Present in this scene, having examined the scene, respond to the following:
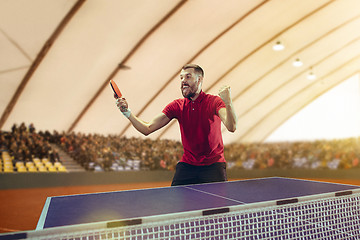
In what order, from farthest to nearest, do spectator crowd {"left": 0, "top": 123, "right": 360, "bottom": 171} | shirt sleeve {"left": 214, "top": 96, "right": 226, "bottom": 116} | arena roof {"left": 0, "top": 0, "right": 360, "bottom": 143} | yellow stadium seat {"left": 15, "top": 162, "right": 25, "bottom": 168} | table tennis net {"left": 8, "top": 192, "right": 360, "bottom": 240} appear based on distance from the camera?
arena roof {"left": 0, "top": 0, "right": 360, "bottom": 143} < spectator crowd {"left": 0, "top": 123, "right": 360, "bottom": 171} < yellow stadium seat {"left": 15, "top": 162, "right": 25, "bottom": 168} < shirt sleeve {"left": 214, "top": 96, "right": 226, "bottom": 116} < table tennis net {"left": 8, "top": 192, "right": 360, "bottom": 240}

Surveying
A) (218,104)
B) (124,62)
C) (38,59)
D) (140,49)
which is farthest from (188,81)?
(124,62)

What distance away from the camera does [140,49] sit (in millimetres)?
14102

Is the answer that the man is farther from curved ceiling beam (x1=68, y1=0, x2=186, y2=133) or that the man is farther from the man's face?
curved ceiling beam (x1=68, y1=0, x2=186, y2=133)

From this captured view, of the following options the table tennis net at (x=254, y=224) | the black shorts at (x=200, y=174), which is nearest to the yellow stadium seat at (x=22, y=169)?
the black shorts at (x=200, y=174)

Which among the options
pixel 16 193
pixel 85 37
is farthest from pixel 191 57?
pixel 16 193

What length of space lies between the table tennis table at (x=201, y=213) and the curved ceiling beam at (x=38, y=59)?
10.3 metres

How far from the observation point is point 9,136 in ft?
36.7

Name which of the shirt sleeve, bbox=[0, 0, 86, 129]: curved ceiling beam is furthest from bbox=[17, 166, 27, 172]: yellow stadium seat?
the shirt sleeve

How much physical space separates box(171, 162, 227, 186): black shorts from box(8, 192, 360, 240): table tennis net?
3.17 ft

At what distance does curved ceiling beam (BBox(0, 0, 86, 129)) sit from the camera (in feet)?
37.8

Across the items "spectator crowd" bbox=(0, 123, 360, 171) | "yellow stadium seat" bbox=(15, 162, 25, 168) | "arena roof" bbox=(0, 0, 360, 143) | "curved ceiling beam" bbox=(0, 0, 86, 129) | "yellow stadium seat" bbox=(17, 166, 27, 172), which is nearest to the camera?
"yellow stadium seat" bbox=(17, 166, 27, 172)

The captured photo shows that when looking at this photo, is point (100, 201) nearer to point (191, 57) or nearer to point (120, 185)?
point (120, 185)

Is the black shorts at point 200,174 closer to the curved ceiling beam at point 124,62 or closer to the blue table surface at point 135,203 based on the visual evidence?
the blue table surface at point 135,203

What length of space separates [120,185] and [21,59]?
252 inches
